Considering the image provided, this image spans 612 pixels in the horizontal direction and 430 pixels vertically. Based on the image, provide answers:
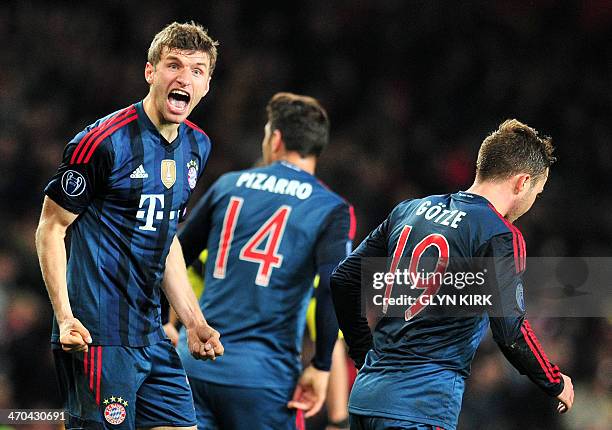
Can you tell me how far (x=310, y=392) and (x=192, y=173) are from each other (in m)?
1.69

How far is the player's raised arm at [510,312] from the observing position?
3754 mm

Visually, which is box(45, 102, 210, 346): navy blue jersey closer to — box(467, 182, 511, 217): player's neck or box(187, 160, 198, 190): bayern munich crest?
box(187, 160, 198, 190): bayern munich crest

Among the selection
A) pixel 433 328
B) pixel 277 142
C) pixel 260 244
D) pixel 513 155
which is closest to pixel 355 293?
pixel 433 328

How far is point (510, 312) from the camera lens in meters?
3.75

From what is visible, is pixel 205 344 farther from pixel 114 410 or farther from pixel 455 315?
pixel 455 315

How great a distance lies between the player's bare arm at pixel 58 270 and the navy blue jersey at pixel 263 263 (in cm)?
162

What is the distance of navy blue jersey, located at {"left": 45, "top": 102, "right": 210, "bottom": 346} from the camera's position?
12.5ft

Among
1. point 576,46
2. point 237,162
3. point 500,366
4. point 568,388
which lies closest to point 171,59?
point 568,388

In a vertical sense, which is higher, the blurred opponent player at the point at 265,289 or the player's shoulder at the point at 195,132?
the player's shoulder at the point at 195,132

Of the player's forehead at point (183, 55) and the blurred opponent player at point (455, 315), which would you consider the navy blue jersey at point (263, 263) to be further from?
the player's forehead at point (183, 55)

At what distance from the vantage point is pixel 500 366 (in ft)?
29.3

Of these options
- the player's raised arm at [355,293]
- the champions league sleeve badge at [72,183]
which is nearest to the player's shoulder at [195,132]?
the champions league sleeve badge at [72,183]

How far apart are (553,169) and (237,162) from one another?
3814mm

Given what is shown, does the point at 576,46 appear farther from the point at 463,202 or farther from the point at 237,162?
the point at 463,202
